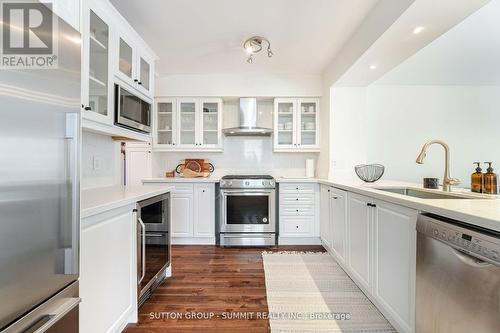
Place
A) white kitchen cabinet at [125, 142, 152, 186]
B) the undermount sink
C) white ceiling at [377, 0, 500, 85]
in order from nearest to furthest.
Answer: the undermount sink → white ceiling at [377, 0, 500, 85] → white kitchen cabinet at [125, 142, 152, 186]

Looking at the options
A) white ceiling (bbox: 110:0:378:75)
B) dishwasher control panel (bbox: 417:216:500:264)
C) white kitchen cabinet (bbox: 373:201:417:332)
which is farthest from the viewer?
white ceiling (bbox: 110:0:378:75)

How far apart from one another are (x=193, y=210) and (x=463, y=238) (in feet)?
9.46

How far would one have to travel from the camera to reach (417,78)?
3451 mm

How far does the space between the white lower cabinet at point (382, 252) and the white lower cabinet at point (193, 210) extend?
171 cm

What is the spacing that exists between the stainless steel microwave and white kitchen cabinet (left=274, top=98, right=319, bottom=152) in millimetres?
1954

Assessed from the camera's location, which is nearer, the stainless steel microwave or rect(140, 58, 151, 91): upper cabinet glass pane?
the stainless steel microwave

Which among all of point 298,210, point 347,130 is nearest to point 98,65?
point 298,210

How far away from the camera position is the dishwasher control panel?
861 mm

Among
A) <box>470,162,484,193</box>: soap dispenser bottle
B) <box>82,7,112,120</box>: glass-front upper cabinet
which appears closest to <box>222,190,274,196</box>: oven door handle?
<box>82,7,112,120</box>: glass-front upper cabinet

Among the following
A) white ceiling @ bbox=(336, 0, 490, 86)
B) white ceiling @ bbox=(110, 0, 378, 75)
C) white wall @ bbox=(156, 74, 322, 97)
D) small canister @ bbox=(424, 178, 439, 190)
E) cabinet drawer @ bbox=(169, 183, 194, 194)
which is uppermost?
white ceiling @ bbox=(110, 0, 378, 75)

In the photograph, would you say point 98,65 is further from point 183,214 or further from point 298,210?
point 298,210

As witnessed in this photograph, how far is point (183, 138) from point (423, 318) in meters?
3.32

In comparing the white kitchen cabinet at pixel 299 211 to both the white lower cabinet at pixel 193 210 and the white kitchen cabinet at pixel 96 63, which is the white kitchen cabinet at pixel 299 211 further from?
the white kitchen cabinet at pixel 96 63

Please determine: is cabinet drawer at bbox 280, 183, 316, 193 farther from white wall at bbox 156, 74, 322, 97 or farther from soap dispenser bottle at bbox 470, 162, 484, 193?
soap dispenser bottle at bbox 470, 162, 484, 193
